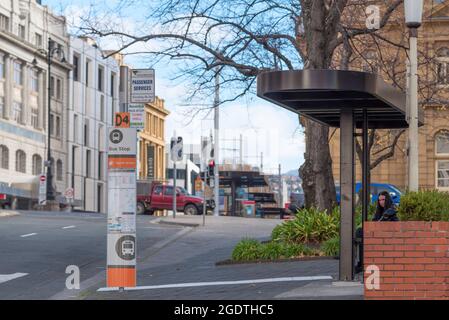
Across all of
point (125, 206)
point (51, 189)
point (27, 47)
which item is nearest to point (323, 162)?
point (125, 206)

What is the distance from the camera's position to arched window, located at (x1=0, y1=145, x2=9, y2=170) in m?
75.8

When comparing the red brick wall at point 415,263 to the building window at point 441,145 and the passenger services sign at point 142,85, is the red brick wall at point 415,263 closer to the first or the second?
the passenger services sign at point 142,85

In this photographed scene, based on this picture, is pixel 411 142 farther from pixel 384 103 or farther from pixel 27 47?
pixel 27 47

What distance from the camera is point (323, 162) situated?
23109 millimetres

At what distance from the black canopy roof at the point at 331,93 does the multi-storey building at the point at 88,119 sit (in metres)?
70.6

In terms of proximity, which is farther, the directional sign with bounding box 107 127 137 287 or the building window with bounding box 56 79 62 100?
the building window with bounding box 56 79 62 100

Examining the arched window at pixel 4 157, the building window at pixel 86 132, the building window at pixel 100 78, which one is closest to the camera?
the arched window at pixel 4 157

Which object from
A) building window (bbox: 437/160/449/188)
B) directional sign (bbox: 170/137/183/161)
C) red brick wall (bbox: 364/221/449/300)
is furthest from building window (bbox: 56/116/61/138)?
red brick wall (bbox: 364/221/449/300)

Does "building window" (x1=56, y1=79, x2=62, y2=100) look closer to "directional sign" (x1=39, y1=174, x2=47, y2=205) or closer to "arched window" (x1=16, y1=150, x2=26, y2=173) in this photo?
"arched window" (x1=16, y1=150, x2=26, y2=173)

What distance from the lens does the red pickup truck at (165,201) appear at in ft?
179

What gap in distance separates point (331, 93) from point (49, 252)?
10475 mm

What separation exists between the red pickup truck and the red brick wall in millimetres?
42751

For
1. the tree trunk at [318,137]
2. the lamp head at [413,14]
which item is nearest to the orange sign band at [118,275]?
the lamp head at [413,14]

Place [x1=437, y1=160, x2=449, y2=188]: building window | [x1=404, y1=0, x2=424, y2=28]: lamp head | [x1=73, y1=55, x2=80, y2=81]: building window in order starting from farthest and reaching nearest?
1. [x1=73, y1=55, x2=80, y2=81]: building window
2. [x1=437, y1=160, x2=449, y2=188]: building window
3. [x1=404, y1=0, x2=424, y2=28]: lamp head
